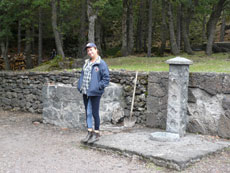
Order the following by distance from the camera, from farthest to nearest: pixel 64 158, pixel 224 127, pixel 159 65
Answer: pixel 159 65, pixel 224 127, pixel 64 158

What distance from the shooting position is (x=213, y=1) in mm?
18656

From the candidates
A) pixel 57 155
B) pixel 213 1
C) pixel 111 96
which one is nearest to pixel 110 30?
pixel 213 1

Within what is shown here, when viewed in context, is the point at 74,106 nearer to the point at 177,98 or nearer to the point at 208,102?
the point at 177,98

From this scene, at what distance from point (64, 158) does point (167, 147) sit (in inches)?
70.6

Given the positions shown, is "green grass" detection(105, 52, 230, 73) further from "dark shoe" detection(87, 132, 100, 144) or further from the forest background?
"dark shoe" detection(87, 132, 100, 144)

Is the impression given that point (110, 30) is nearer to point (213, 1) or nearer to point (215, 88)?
point (213, 1)

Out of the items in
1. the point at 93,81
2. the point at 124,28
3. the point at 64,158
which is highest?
the point at 124,28

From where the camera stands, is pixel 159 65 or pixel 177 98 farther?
pixel 159 65

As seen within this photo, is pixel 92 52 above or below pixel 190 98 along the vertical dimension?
above

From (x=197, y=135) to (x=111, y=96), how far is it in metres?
2.30

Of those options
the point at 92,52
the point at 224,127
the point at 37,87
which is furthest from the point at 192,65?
the point at 92,52

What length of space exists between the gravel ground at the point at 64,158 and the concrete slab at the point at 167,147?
10 cm

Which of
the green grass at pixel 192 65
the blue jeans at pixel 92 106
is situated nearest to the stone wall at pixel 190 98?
the green grass at pixel 192 65

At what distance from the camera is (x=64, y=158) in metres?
5.62
